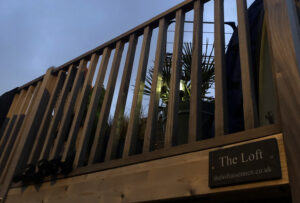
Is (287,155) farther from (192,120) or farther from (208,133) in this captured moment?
(208,133)

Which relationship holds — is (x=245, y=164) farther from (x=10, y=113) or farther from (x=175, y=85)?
(x=10, y=113)

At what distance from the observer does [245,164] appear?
0.95 meters

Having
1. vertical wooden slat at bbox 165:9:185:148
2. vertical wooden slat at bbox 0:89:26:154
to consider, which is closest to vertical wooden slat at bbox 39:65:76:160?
vertical wooden slat at bbox 0:89:26:154

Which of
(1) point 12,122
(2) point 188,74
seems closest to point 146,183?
(2) point 188,74

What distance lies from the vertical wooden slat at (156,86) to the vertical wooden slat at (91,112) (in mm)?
448

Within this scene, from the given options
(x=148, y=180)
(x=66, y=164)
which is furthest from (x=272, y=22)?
(x=66, y=164)

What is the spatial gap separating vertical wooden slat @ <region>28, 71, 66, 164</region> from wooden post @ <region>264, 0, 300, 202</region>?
5.24 feet

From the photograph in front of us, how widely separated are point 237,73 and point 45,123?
53.3 inches

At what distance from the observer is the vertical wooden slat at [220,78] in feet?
3.80

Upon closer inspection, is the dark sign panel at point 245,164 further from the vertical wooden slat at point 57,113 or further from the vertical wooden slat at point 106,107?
the vertical wooden slat at point 57,113

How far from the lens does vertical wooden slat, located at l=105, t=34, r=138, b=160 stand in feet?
5.07

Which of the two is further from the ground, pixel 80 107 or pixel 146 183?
pixel 80 107

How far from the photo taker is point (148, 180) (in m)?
1.22

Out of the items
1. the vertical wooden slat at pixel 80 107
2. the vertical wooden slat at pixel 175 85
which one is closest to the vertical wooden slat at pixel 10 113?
the vertical wooden slat at pixel 80 107
